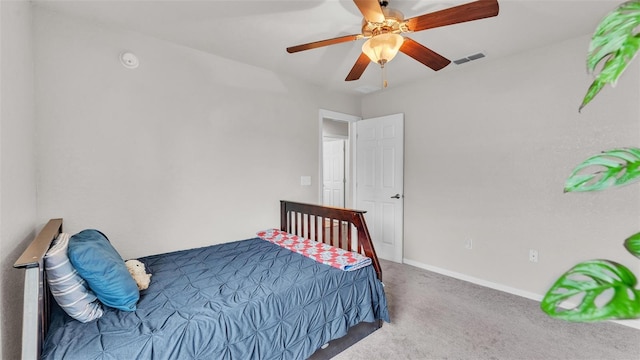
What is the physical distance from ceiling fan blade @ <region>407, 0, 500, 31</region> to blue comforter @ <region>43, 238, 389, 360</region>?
1.65m

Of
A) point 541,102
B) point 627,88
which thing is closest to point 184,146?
point 541,102

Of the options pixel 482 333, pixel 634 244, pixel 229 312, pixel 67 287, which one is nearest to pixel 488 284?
pixel 482 333

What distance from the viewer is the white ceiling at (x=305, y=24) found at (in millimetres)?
1916

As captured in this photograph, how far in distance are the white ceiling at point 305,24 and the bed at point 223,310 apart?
1.50 metres

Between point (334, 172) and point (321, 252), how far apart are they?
3.72 m

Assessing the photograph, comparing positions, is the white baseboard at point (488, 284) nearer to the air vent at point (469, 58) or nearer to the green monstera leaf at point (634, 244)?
the air vent at point (469, 58)

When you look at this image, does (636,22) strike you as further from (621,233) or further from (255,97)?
(255,97)

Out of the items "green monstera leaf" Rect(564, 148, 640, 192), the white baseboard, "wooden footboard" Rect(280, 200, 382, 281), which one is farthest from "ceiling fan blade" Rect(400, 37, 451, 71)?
the white baseboard

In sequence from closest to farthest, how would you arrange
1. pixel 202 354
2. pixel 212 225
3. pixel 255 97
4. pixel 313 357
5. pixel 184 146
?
pixel 202 354
pixel 313 357
pixel 184 146
pixel 212 225
pixel 255 97

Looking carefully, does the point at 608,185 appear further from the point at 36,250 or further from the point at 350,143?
the point at 350,143

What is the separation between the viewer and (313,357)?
1827 mm

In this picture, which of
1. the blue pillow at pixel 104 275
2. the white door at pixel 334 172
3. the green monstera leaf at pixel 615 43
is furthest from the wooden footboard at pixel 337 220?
the white door at pixel 334 172

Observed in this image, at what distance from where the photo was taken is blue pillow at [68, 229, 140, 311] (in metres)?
1.34

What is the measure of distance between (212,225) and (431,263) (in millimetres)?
2567
